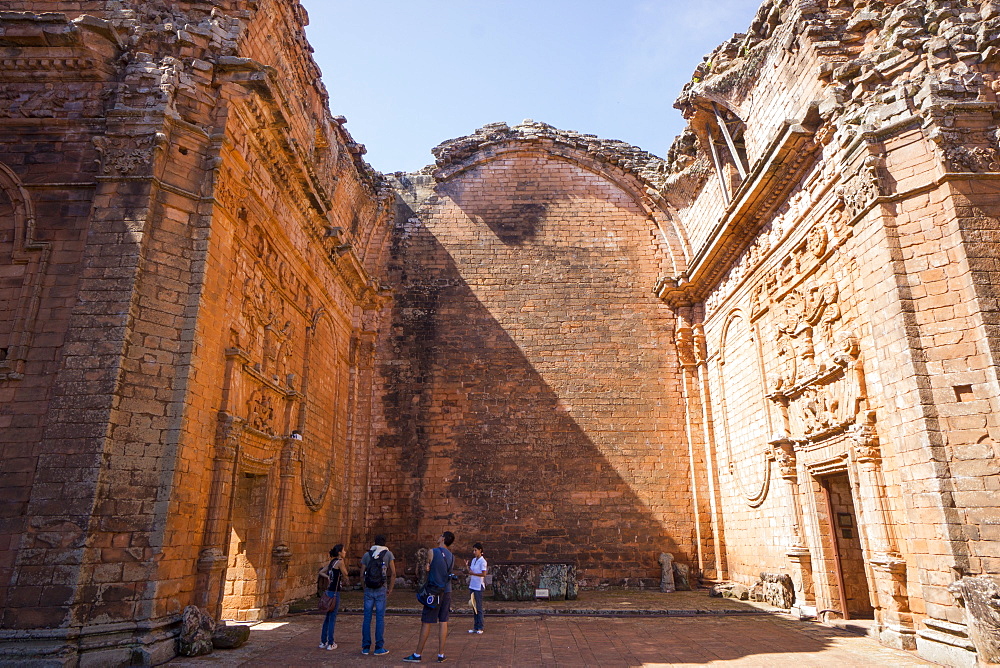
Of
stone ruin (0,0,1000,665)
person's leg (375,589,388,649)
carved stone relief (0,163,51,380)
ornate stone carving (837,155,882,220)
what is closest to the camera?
stone ruin (0,0,1000,665)

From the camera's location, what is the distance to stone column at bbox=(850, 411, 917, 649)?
695 cm

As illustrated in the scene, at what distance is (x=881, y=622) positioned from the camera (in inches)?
288

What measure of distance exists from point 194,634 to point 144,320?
3392 mm

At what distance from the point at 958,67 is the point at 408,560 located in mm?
12399

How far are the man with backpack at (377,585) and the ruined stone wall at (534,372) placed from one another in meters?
6.62

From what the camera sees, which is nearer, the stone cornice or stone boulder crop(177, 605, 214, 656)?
stone boulder crop(177, 605, 214, 656)

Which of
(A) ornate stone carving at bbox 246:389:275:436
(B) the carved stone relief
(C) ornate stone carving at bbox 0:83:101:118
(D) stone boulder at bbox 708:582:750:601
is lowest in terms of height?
(D) stone boulder at bbox 708:582:750:601

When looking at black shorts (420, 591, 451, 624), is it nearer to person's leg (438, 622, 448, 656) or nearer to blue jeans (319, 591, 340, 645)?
person's leg (438, 622, 448, 656)

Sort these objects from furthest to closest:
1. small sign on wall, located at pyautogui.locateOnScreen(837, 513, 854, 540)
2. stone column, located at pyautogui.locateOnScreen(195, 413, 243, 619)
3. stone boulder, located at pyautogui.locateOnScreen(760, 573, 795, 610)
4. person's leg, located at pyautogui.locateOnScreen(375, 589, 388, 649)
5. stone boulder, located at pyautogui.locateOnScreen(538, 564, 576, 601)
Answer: stone boulder, located at pyautogui.locateOnScreen(538, 564, 576, 601) → stone boulder, located at pyautogui.locateOnScreen(760, 573, 795, 610) → small sign on wall, located at pyautogui.locateOnScreen(837, 513, 854, 540) → stone column, located at pyautogui.locateOnScreen(195, 413, 243, 619) → person's leg, located at pyautogui.locateOnScreen(375, 589, 388, 649)

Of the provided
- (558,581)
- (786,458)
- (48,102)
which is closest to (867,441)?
(786,458)

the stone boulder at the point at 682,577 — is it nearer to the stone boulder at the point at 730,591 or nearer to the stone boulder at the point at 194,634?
the stone boulder at the point at 730,591

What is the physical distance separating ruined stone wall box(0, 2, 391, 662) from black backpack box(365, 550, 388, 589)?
75.1 inches

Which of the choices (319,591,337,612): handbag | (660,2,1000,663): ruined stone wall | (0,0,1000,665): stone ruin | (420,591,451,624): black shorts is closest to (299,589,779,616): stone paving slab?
(0,0,1000,665): stone ruin

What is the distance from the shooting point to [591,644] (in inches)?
287
